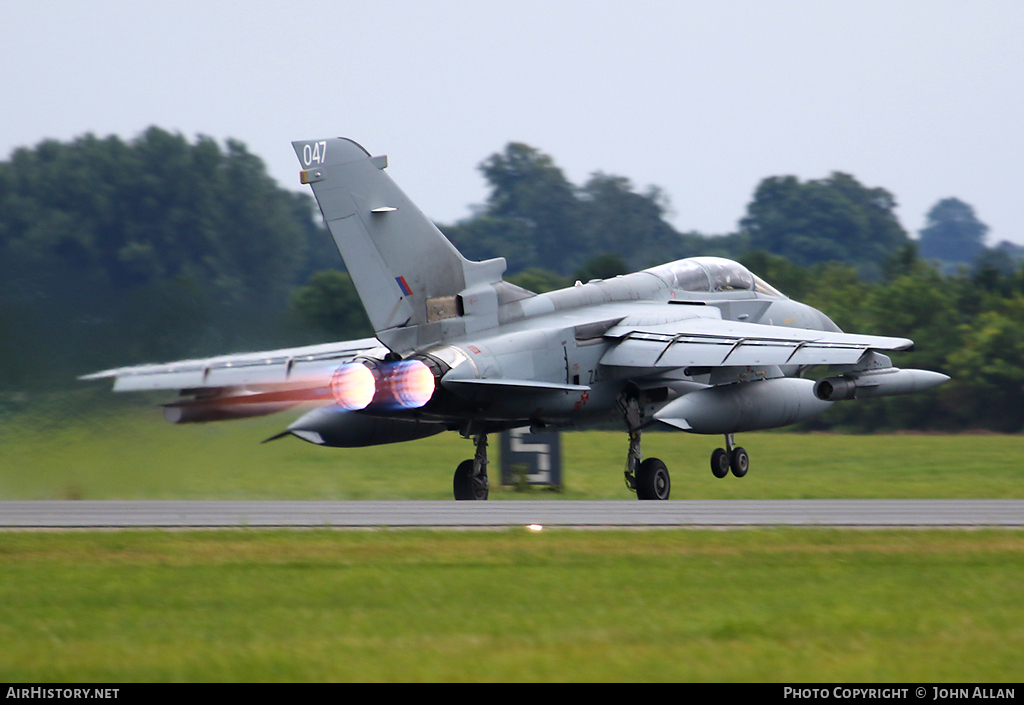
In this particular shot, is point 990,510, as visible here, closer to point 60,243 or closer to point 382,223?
point 382,223

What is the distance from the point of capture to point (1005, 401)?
42.2m

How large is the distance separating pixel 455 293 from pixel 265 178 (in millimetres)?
39148

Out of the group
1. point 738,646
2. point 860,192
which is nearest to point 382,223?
point 738,646

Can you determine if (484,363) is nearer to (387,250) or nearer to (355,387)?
(355,387)

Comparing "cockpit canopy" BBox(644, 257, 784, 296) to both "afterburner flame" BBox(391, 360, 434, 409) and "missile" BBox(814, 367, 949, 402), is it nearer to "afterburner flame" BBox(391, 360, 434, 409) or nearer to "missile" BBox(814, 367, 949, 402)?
"missile" BBox(814, 367, 949, 402)

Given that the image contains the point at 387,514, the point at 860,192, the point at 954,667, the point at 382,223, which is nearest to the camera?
the point at 954,667

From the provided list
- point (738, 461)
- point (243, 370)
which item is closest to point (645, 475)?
point (738, 461)

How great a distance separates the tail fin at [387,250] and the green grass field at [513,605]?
572 centimetres

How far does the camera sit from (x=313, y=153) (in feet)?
60.5

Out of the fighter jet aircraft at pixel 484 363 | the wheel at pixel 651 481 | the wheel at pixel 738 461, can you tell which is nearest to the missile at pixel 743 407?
the fighter jet aircraft at pixel 484 363

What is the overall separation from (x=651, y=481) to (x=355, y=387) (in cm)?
466

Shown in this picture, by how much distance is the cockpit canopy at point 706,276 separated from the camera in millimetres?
22766

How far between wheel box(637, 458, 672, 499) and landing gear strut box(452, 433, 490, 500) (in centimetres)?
229

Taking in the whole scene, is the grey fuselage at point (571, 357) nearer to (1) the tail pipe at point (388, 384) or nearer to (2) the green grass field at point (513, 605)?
(1) the tail pipe at point (388, 384)
